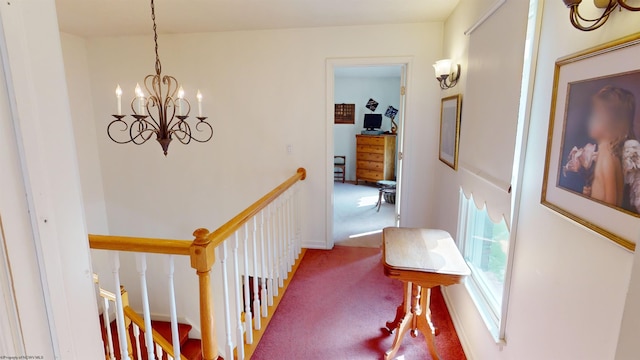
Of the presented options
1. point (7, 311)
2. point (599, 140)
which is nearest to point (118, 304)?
point (7, 311)

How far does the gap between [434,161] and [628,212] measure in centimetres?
247

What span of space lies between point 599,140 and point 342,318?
75.0 inches

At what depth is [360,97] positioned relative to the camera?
706cm

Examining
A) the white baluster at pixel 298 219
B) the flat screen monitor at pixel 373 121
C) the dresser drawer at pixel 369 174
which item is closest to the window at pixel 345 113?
the flat screen monitor at pixel 373 121

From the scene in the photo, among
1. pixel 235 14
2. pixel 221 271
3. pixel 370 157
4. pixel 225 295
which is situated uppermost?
pixel 235 14

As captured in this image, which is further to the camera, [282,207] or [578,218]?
[282,207]

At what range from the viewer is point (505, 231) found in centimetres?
170

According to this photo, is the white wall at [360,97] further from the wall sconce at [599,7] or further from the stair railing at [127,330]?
the wall sconce at [599,7]

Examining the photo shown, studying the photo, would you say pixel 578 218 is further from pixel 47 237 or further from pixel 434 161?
pixel 434 161

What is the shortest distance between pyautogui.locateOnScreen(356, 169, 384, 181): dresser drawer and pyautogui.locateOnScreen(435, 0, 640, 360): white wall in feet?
16.6

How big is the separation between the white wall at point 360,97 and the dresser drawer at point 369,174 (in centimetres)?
57

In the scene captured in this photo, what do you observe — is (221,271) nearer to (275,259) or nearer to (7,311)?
(275,259)

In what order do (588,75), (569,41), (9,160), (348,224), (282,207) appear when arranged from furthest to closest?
(348,224)
(282,207)
(569,41)
(588,75)
(9,160)

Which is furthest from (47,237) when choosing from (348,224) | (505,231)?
(348,224)
